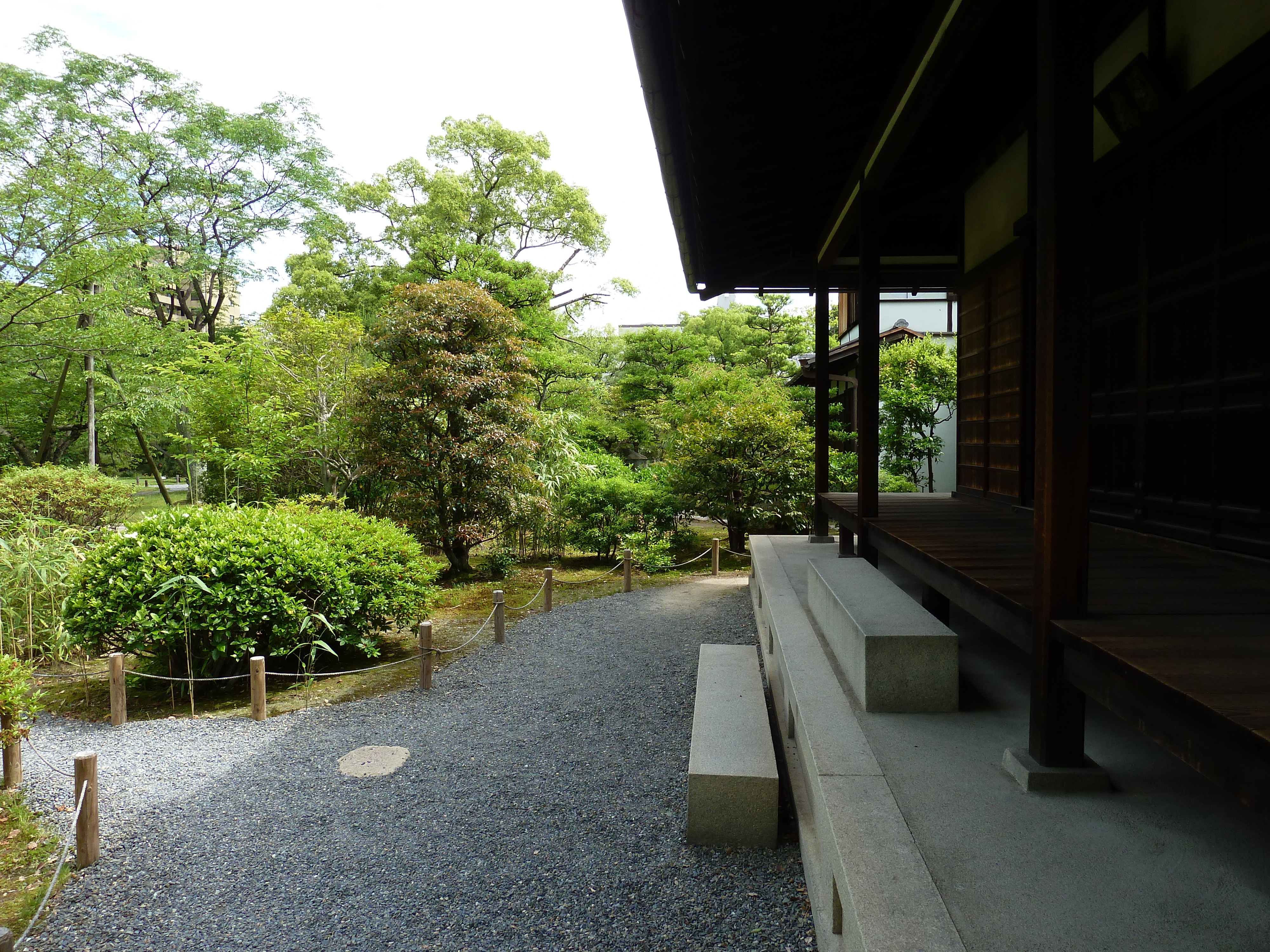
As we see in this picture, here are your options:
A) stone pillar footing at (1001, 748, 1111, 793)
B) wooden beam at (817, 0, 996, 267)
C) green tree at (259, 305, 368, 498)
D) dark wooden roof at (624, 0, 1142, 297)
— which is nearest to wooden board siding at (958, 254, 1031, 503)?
dark wooden roof at (624, 0, 1142, 297)

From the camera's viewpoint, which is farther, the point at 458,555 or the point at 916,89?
the point at 458,555

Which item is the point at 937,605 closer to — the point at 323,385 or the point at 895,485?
the point at 895,485

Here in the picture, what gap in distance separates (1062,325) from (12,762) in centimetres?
601

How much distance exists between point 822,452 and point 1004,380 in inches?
70.0

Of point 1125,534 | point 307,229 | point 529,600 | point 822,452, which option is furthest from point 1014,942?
point 307,229

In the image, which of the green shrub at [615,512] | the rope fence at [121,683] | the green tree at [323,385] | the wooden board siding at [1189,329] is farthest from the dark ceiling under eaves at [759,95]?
the green tree at [323,385]

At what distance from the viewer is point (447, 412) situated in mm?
10492

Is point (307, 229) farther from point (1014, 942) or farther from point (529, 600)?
point (1014, 942)

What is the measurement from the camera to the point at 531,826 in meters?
3.69

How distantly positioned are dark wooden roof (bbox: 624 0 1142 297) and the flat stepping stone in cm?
424

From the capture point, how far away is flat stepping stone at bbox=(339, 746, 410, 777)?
4.48 metres

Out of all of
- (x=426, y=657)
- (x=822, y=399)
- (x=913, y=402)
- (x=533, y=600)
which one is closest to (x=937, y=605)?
(x=822, y=399)

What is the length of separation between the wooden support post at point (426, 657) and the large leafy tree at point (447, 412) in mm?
4448

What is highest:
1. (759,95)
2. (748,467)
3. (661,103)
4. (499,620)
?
(759,95)
